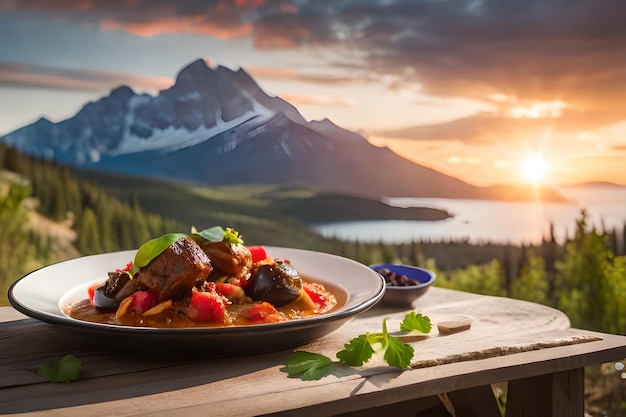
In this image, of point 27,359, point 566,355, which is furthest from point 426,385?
point 27,359

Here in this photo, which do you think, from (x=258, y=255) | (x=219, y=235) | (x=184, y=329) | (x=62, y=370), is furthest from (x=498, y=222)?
(x=62, y=370)

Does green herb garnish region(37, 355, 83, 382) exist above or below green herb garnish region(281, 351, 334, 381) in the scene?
above

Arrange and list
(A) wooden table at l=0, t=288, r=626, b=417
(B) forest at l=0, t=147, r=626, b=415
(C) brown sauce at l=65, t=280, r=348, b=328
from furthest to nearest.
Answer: (B) forest at l=0, t=147, r=626, b=415 → (C) brown sauce at l=65, t=280, r=348, b=328 → (A) wooden table at l=0, t=288, r=626, b=417

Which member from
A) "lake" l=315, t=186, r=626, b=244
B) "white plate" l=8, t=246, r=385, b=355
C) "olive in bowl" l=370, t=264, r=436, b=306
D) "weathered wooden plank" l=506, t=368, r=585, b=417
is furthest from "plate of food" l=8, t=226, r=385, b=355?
"lake" l=315, t=186, r=626, b=244

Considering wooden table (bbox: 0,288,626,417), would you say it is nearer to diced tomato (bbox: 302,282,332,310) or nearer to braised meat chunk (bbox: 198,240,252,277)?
diced tomato (bbox: 302,282,332,310)

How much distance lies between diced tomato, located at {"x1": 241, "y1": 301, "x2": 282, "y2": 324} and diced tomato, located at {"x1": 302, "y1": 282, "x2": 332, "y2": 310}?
0.57 feet

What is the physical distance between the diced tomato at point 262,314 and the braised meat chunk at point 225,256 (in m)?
0.18

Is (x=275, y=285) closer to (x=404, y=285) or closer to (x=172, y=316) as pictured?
(x=172, y=316)

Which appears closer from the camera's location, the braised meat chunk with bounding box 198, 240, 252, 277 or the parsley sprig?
the parsley sprig

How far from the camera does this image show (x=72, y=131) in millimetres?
4742

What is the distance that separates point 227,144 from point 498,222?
192cm

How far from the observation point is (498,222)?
14.8 ft

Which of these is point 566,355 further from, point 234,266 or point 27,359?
point 27,359

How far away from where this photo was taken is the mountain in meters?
4.85
